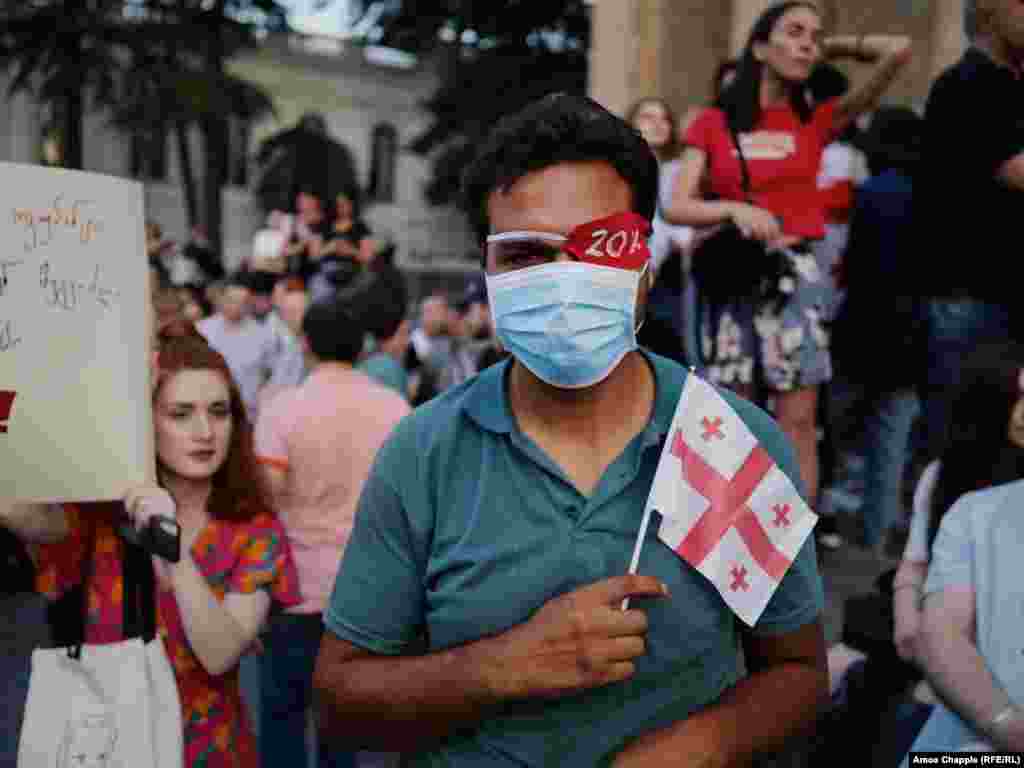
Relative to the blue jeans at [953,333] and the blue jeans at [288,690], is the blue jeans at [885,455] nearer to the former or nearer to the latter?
the blue jeans at [953,333]

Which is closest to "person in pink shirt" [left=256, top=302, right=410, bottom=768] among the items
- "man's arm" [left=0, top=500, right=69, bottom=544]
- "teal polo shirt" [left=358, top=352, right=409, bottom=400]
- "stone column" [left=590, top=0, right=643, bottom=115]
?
"teal polo shirt" [left=358, top=352, right=409, bottom=400]

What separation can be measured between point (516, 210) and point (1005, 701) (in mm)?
1553

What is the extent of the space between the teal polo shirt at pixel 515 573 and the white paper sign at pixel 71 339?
0.79m

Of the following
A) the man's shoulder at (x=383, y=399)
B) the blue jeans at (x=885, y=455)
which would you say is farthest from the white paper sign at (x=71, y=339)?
the blue jeans at (x=885, y=455)

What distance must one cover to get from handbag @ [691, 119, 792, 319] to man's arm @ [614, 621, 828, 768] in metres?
2.80

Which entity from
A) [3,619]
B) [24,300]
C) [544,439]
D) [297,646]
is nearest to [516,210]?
[544,439]

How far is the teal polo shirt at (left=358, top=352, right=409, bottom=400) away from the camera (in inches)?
224

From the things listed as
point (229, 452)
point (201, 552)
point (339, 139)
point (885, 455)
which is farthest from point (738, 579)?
point (339, 139)

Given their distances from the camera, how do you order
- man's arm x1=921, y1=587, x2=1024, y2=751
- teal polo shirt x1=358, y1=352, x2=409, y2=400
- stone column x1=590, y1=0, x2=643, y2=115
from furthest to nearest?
1. stone column x1=590, y1=0, x2=643, y2=115
2. teal polo shirt x1=358, y1=352, x2=409, y2=400
3. man's arm x1=921, y1=587, x2=1024, y2=751

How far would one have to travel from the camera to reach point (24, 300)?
252 cm

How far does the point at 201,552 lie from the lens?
3.23 meters

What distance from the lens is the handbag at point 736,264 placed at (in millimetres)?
4738

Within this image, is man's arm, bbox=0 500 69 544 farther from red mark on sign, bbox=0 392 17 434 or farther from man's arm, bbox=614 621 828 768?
man's arm, bbox=614 621 828 768

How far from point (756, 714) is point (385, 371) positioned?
3.91 meters
